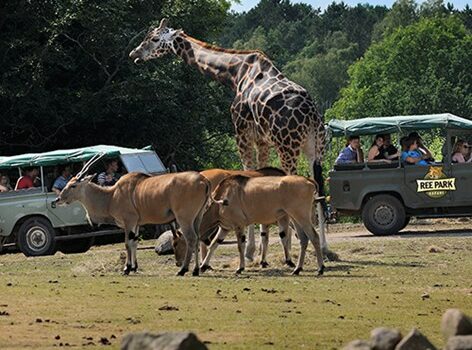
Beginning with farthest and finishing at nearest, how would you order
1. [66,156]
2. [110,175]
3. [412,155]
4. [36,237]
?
[412,155], [36,237], [66,156], [110,175]

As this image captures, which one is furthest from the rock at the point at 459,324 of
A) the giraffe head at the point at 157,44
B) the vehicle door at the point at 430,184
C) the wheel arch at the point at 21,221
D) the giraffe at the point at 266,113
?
the vehicle door at the point at 430,184

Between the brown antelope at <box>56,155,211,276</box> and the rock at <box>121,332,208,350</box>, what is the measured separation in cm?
1021

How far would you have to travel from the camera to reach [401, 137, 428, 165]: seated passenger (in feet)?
100

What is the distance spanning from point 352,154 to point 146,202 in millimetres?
8808

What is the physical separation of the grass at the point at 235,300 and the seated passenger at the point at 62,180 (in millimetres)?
3272

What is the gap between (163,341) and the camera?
1158cm

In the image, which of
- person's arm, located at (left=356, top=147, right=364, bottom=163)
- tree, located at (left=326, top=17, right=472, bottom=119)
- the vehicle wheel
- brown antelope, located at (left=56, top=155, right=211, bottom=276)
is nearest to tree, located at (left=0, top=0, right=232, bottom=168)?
the vehicle wheel

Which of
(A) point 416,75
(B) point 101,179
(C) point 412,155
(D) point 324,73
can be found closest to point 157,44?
(B) point 101,179

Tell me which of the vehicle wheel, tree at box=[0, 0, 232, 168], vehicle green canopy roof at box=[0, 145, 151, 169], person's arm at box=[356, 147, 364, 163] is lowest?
the vehicle wheel

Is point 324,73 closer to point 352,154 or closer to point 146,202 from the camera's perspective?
point 352,154

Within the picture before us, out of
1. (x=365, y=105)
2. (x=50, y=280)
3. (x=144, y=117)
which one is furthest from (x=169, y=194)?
(x=365, y=105)

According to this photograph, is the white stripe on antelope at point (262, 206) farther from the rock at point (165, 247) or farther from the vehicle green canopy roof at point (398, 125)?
the vehicle green canopy roof at point (398, 125)

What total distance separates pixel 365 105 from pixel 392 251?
6755cm

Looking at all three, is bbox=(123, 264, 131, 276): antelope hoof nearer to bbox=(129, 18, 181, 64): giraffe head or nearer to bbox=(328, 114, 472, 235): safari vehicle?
bbox=(129, 18, 181, 64): giraffe head
